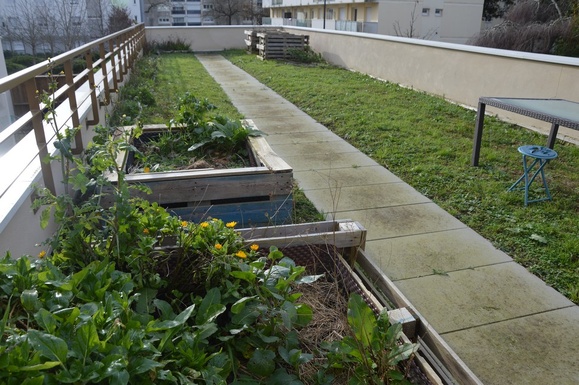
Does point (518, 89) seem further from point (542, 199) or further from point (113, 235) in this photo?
point (113, 235)

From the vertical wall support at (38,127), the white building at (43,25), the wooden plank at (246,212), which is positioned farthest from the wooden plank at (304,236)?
the white building at (43,25)

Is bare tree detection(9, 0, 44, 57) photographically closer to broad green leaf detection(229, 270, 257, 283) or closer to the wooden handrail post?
the wooden handrail post

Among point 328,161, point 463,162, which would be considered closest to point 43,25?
point 328,161

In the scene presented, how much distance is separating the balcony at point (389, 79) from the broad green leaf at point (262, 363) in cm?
74

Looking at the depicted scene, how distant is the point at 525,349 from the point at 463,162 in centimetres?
343

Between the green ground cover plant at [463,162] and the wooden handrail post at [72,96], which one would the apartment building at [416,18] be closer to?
the green ground cover plant at [463,162]

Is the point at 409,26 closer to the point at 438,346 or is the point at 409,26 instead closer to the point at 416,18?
the point at 416,18

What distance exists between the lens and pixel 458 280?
3.48 metres

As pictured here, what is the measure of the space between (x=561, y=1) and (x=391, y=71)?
20.3 m

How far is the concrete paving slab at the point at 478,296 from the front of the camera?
3080 millimetres

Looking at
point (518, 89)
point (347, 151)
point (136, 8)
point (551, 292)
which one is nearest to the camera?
point (551, 292)

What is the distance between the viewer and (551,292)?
3330mm

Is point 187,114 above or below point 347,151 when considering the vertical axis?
above

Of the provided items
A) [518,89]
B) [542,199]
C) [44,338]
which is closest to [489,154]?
[542,199]
